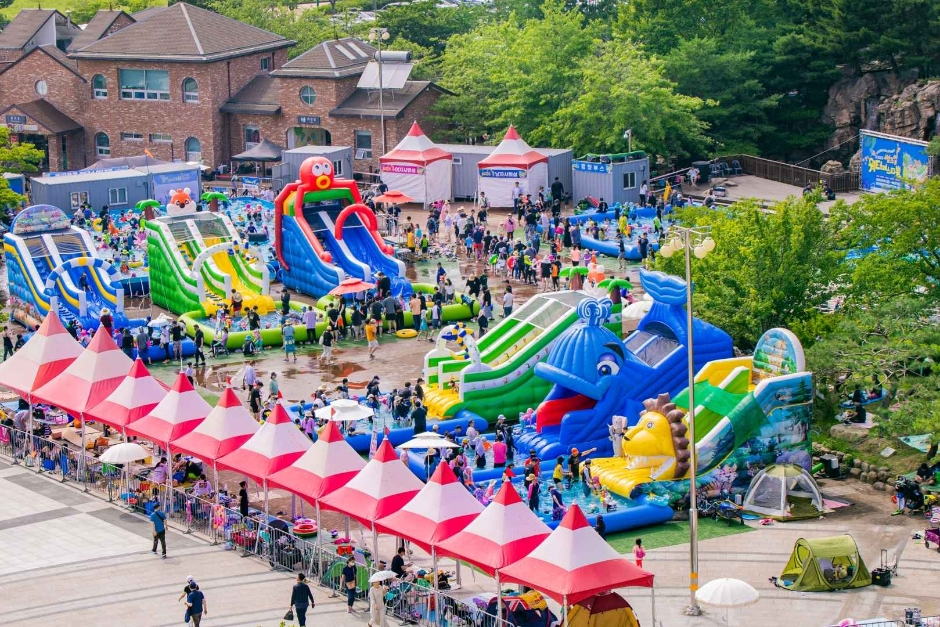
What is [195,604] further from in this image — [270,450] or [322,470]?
[270,450]

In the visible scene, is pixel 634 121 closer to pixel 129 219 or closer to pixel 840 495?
pixel 129 219

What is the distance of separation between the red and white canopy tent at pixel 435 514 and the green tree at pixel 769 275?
13.8 metres

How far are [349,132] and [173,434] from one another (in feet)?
136

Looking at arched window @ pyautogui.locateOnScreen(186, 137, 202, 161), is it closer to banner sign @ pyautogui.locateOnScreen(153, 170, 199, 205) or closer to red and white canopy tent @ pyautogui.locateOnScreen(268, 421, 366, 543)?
banner sign @ pyautogui.locateOnScreen(153, 170, 199, 205)

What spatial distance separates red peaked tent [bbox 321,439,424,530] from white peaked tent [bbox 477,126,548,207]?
35.1m

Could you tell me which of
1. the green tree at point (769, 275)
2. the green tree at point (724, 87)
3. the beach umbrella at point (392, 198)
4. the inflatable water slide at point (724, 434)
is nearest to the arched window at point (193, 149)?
the beach umbrella at point (392, 198)

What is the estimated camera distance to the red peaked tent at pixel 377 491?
31219 mm

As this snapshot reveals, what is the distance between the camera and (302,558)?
32.2 metres

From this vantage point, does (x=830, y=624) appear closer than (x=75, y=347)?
Yes

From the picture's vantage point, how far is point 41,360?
40.0 metres

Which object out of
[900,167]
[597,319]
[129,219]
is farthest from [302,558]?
[900,167]

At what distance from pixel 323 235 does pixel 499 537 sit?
26.4 metres

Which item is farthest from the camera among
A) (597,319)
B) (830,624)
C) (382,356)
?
(382,356)

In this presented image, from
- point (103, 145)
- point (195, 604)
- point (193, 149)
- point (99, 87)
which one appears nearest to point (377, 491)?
point (195, 604)
